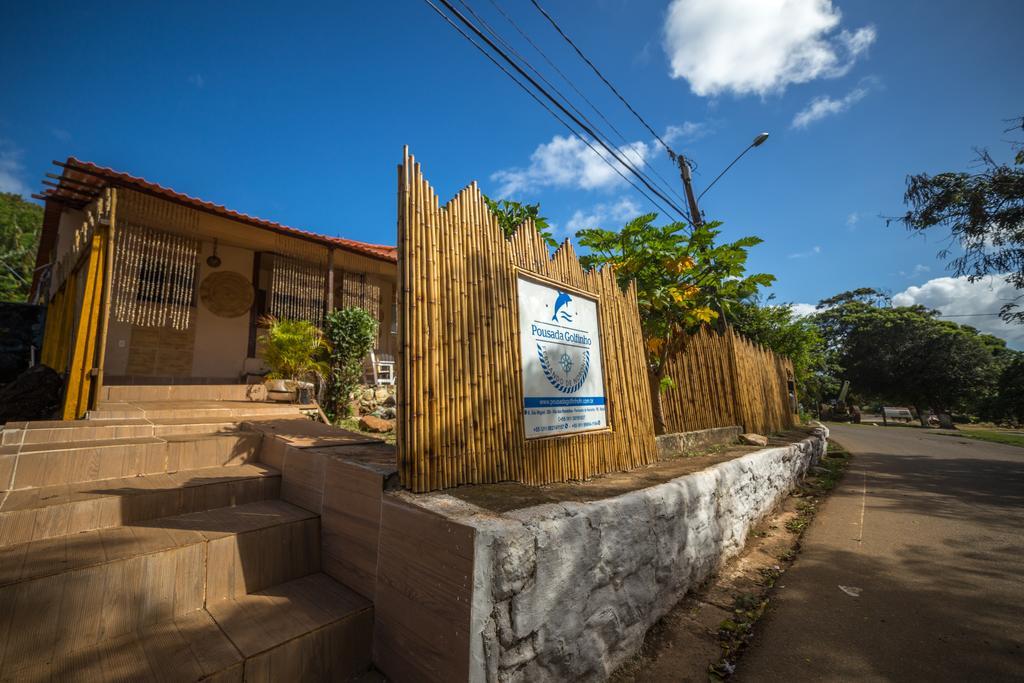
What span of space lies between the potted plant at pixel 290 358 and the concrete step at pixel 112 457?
9.89 ft

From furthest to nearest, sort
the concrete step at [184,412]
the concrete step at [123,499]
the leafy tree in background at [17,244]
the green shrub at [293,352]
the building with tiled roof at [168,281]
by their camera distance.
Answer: the leafy tree in background at [17,244] < the green shrub at [293,352] < the building with tiled roof at [168,281] < the concrete step at [184,412] < the concrete step at [123,499]

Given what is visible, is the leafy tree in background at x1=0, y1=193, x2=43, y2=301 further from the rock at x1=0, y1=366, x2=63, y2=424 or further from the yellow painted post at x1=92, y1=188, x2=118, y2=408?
the yellow painted post at x1=92, y1=188, x2=118, y2=408

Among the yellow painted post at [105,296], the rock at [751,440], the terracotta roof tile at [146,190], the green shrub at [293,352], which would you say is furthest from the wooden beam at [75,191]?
the rock at [751,440]

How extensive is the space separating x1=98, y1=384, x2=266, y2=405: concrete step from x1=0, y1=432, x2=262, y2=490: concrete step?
3.35 m

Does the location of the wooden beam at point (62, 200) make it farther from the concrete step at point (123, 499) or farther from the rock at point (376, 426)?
the concrete step at point (123, 499)

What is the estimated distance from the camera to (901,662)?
2.00 metres

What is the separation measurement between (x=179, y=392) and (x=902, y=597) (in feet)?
28.5

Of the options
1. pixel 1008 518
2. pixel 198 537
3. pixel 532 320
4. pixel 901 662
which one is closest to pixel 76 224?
pixel 198 537

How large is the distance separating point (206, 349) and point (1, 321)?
2742 millimetres

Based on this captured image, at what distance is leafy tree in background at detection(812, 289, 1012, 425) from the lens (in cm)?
2480

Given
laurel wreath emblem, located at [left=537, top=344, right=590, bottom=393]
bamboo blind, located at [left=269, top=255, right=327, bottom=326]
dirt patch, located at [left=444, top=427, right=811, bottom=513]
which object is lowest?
dirt patch, located at [left=444, top=427, right=811, bottom=513]

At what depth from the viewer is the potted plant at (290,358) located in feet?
19.1

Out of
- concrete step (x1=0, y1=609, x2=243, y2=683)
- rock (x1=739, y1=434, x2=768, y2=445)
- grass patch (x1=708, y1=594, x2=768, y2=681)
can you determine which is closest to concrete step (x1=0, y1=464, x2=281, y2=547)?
concrete step (x1=0, y1=609, x2=243, y2=683)

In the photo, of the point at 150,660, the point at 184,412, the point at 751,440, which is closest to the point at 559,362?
the point at 150,660
